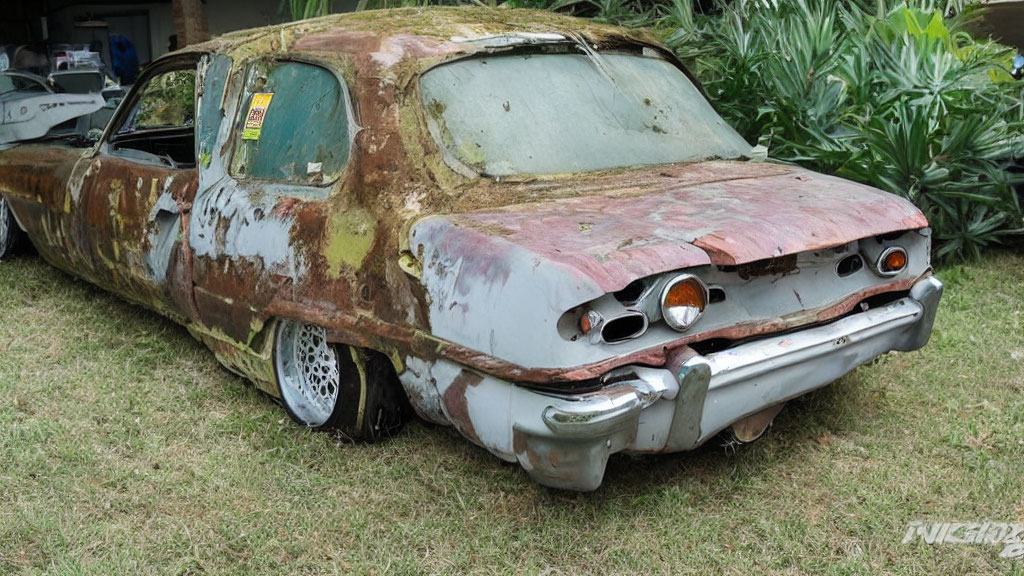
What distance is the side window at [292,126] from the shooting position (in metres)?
3.53

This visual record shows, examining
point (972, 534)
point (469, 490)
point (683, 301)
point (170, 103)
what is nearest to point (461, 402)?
point (469, 490)

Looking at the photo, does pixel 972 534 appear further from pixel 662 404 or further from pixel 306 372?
pixel 306 372

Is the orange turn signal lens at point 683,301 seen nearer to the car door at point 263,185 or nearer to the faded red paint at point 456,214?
the faded red paint at point 456,214

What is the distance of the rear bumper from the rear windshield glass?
97 cm

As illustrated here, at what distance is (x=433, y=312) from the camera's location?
291 cm

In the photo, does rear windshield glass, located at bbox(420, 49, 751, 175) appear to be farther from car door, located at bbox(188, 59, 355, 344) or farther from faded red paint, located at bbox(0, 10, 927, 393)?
car door, located at bbox(188, 59, 355, 344)

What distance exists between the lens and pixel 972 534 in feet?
9.61

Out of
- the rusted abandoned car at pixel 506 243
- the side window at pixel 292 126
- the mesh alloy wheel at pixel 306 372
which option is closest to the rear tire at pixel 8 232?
the rusted abandoned car at pixel 506 243

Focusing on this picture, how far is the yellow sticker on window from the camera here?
3.89 meters

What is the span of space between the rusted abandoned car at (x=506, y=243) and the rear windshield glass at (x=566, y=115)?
1 centimetres

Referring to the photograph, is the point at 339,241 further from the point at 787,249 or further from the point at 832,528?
the point at 832,528

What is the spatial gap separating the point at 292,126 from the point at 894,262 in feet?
7.90

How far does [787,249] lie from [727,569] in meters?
1.00

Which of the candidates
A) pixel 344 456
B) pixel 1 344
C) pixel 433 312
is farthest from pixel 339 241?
pixel 1 344
